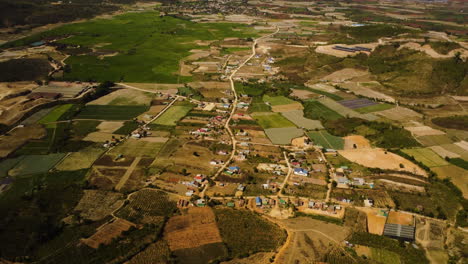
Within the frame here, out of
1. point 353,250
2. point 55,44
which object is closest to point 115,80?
point 55,44

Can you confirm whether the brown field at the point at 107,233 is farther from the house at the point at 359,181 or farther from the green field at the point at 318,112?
the green field at the point at 318,112

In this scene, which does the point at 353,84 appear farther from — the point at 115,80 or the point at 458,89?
the point at 115,80

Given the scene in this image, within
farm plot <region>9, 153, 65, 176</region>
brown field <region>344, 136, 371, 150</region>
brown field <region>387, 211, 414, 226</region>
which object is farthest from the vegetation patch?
farm plot <region>9, 153, 65, 176</region>

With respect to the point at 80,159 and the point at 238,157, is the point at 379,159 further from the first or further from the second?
the point at 80,159

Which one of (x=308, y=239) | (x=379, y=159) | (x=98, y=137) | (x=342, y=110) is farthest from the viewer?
(x=342, y=110)

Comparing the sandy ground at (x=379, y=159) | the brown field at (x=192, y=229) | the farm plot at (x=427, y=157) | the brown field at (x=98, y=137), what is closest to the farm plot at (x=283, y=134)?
the sandy ground at (x=379, y=159)

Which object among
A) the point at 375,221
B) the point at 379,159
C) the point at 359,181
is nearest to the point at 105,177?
the point at 359,181

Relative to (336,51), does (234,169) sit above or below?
below

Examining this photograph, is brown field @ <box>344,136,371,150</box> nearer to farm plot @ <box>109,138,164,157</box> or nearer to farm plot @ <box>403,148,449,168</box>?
farm plot @ <box>403,148,449,168</box>
